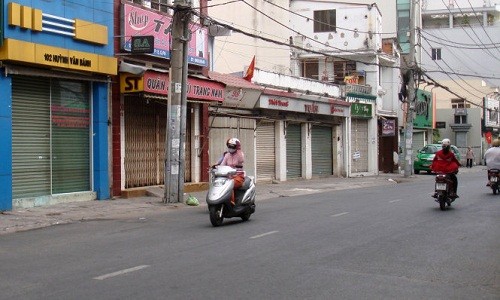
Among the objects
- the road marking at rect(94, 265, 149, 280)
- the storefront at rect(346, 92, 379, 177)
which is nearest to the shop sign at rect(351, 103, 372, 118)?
the storefront at rect(346, 92, 379, 177)

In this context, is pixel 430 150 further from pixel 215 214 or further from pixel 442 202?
pixel 215 214

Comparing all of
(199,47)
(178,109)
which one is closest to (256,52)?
(199,47)

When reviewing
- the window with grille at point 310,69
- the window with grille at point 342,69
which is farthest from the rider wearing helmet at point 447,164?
the window with grille at point 310,69

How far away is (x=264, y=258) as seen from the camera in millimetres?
8500

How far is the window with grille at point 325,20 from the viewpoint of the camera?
37406 mm

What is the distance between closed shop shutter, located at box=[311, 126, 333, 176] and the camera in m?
31.5

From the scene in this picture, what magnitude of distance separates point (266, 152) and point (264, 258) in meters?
18.9

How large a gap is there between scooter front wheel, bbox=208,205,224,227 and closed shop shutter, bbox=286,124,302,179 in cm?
1687

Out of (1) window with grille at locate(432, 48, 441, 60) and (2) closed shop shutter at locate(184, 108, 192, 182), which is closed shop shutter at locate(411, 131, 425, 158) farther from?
(2) closed shop shutter at locate(184, 108, 192, 182)

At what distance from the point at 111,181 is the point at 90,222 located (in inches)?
183

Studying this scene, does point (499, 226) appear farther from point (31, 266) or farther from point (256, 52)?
point (256, 52)

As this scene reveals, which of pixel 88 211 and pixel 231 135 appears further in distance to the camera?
pixel 231 135

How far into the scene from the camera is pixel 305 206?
16328mm

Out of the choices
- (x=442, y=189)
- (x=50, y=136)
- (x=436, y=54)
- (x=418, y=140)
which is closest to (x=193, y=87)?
(x=50, y=136)
